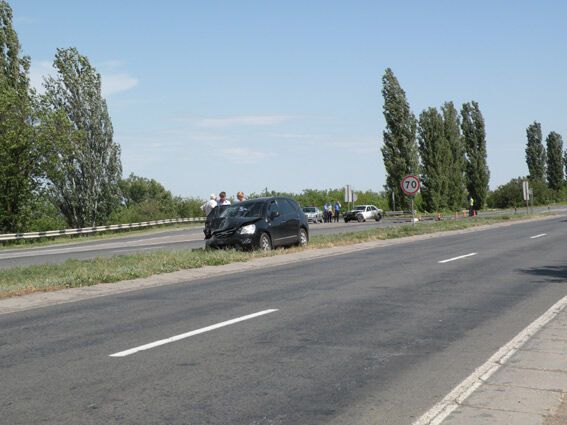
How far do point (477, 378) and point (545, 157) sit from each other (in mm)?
104458

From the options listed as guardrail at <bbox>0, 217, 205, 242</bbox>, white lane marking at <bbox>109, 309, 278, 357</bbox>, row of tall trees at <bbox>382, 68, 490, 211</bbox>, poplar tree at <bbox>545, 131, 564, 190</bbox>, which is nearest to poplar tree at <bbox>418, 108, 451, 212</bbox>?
row of tall trees at <bbox>382, 68, 490, 211</bbox>

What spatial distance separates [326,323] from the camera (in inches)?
312

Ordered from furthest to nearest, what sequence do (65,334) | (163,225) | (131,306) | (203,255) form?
1. (163,225)
2. (203,255)
3. (131,306)
4. (65,334)

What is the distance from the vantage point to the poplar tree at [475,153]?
78062mm

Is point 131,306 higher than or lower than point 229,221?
lower

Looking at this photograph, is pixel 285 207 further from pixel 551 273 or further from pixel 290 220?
pixel 551 273

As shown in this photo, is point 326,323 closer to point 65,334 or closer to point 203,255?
point 65,334

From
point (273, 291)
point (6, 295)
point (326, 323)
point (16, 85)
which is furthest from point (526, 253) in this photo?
point (16, 85)

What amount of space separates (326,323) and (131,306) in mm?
3320

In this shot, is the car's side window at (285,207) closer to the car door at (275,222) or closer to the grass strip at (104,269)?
the car door at (275,222)

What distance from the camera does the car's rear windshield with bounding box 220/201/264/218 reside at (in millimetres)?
19266

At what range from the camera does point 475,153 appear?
78.9 m

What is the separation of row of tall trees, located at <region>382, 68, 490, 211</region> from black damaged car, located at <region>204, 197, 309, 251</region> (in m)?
44.5

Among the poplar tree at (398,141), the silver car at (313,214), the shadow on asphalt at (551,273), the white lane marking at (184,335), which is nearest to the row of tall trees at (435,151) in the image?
the poplar tree at (398,141)
